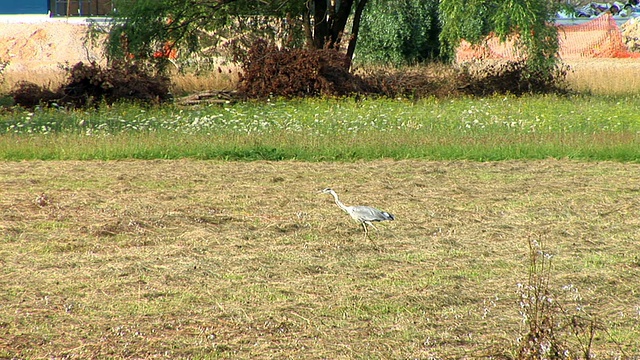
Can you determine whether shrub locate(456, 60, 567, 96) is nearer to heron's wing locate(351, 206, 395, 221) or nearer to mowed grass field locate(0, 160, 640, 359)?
mowed grass field locate(0, 160, 640, 359)

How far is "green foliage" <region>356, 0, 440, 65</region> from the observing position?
36.4 metres

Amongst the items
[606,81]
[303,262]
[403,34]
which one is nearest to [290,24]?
[606,81]

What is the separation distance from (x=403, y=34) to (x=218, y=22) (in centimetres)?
1170

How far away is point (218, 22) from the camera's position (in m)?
Answer: 26.6

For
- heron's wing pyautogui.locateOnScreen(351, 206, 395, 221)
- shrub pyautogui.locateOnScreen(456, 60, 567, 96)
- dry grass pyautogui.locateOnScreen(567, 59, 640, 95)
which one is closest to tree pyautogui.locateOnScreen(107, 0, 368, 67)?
shrub pyautogui.locateOnScreen(456, 60, 567, 96)

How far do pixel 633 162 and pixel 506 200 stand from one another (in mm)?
4274

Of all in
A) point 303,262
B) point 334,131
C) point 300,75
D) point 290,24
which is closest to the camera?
point 303,262

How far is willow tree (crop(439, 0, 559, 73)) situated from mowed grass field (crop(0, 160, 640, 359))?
10482 millimetres

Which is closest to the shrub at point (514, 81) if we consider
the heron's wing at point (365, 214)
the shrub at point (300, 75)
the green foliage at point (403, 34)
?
the shrub at point (300, 75)

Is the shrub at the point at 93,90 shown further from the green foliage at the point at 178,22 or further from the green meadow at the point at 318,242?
the green meadow at the point at 318,242

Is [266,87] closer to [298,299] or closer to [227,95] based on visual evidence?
[227,95]

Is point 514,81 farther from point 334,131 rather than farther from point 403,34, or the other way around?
point 403,34

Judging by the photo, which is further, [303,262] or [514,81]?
[514,81]

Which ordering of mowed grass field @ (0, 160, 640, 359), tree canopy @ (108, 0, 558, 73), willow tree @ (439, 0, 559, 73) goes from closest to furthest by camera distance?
mowed grass field @ (0, 160, 640, 359), willow tree @ (439, 0, 559, 73), tree canopy @ (108, 0, 558, 73)
